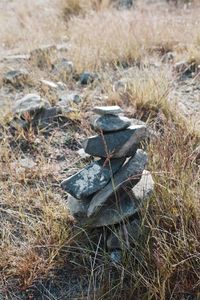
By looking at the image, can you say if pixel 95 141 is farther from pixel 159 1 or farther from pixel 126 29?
pixel 159 1

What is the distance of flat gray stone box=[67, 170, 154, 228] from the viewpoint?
7.71 ft

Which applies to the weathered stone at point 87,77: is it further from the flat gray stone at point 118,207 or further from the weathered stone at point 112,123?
the flat gray stone at point 118,207

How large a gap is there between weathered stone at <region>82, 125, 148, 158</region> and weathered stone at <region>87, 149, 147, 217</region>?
6 centimetres

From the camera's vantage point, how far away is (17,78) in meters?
4.46

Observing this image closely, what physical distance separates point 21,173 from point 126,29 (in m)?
2.89

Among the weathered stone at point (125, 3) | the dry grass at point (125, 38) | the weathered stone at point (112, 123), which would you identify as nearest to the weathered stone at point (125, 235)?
the weathered stone at point (112, 123)

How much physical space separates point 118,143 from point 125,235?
490mm

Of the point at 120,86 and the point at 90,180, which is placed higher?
the point at 90,180

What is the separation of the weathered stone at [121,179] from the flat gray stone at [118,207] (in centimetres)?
4

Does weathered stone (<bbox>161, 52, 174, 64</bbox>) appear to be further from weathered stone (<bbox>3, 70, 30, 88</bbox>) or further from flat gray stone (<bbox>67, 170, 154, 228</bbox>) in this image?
flat gray stone (<bbox>67, 170, 154, 228</bbox>)

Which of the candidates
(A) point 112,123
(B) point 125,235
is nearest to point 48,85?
(A) point 112,123

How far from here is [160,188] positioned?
238 cm

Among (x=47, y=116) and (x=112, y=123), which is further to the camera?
Result: (x=47, y=116)

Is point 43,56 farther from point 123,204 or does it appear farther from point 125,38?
point 123,204
